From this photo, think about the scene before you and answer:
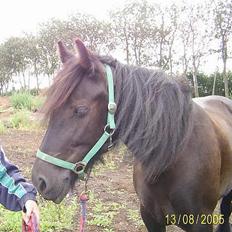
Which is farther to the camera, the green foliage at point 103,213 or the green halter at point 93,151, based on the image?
the green foliage at point 103,213

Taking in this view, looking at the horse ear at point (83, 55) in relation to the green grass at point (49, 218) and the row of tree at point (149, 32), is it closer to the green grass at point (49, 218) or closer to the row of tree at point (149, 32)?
the green grass at point (49, 218)

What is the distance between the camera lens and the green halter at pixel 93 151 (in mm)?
1987

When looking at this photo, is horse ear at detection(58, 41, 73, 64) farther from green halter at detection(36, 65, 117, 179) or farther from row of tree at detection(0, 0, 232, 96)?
row of tree at detection(0, 0, 232, 96)

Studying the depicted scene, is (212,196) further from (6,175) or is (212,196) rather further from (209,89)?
(209,89)

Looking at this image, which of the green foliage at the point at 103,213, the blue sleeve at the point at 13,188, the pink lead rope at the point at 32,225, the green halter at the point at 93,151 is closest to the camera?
the pink lead rope at the point at 32,225

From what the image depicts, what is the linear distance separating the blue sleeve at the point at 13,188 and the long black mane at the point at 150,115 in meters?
0.61

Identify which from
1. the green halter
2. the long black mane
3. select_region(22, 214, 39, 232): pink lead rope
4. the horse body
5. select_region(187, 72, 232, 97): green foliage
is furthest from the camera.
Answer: select_region(187, 72, 232, 97): green foliage

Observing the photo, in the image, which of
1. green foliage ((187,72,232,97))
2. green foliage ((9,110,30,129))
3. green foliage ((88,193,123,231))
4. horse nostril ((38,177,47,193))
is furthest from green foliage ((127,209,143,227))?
green foliage ((187,72,232,97))

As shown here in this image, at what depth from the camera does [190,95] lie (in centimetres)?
249

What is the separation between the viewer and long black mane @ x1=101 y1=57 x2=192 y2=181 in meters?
2.21

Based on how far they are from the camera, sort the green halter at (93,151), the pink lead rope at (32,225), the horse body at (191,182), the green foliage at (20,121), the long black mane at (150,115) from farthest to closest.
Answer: the green foliage at (20,121)
the horse body at (191,182)
the long black mane at (150,115)
the green halter at (93,151)
the pink lead rope at (32,225)

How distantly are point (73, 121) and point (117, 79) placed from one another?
40cm

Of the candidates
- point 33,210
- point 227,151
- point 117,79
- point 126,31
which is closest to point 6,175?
point 33,210

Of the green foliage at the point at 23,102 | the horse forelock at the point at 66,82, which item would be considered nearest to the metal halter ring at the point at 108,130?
the horse forelock at the point at 66,82
